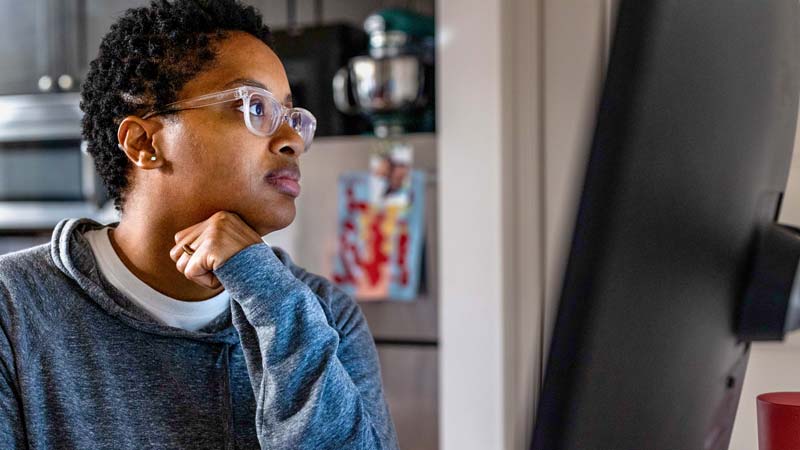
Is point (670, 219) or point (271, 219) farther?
point (271, 219)

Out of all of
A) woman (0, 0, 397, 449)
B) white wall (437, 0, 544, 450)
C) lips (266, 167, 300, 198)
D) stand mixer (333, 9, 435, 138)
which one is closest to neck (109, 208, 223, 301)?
woman (0, 0, 397, 449)

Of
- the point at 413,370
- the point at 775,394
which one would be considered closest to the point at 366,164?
the point at 413,370

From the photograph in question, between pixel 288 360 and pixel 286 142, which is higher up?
pixel 286 142

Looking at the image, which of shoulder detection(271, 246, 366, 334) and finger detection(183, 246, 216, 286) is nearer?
finger detection(183, 246, 216, 286)

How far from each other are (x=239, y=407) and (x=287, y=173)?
0.91ft

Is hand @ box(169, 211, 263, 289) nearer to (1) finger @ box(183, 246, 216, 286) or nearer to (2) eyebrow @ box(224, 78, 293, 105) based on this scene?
(1) finger @ box(183, 246, 216, 286)

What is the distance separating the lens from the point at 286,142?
3.27 feet

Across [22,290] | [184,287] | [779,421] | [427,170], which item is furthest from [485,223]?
[779,421]

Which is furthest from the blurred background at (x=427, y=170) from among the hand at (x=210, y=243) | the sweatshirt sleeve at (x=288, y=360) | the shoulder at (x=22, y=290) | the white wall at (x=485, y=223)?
the shoulder at (x=22, y=290)

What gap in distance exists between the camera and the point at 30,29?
3.07 metres

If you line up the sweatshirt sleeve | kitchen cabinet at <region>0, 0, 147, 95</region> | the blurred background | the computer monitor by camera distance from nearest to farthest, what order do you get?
1. the computer monitor
2. the blurred background
3. the sweatshirt sleeve
4. kitchen cabinet at <region>0, 0, 147, 95</region>

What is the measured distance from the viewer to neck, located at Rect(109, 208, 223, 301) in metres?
1.05

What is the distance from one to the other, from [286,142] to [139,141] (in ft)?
0.58

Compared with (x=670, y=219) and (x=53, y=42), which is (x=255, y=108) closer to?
(x=670, y=219)
